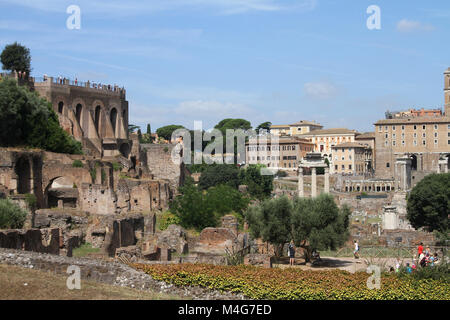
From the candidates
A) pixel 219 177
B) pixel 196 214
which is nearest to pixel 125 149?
pixel 219 177

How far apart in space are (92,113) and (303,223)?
39566mm

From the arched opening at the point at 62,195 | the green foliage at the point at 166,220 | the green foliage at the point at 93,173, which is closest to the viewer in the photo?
the green foliage at the point at 166,220

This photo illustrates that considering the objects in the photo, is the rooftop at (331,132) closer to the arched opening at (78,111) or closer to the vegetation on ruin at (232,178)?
the vegetation on ruin at (232,178)

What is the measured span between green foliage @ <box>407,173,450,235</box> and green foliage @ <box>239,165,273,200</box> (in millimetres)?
16971

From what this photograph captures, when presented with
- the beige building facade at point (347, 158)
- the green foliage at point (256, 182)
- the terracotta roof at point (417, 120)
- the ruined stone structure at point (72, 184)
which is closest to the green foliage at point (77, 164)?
the ruined stone structure at point (72, 184)

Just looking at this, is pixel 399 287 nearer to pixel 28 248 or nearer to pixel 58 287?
pixel 58 287

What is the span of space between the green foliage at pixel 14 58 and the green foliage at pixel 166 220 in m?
28.0

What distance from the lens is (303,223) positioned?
27625mm

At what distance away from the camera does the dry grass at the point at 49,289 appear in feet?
45.6

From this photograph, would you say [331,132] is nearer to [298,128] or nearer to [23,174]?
[298,128]

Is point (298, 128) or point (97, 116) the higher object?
point (298, 128)

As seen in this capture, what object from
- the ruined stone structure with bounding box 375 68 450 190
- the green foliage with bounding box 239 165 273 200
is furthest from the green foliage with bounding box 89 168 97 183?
the ruined stone structure with bounding box 375 68 450 190
